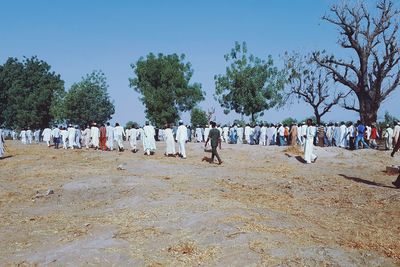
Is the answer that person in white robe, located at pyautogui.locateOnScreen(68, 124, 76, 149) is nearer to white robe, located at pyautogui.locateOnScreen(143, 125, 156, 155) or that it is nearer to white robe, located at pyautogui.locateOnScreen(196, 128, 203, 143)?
white robe, located at pyautogui.locateOnScreen(143, 125, 156, 155)

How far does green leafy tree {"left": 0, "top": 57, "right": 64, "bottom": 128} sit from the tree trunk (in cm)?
3486

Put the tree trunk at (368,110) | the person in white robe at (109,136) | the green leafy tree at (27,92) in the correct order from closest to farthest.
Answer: the person in white robe at (109,136) → the tree trunk at (368,110) → the green leafy tree at (27,92)

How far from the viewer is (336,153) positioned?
20.6 meters

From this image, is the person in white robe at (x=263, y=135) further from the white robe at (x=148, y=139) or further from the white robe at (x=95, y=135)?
the white robe at (x=95, y=135)

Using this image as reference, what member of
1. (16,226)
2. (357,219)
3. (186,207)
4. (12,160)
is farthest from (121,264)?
(12,160)

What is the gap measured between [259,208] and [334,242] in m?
2.43

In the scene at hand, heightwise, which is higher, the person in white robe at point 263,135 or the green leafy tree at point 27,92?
the green leafy tree at point 27,92

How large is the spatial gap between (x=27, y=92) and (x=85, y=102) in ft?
44.0

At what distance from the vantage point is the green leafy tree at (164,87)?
4244cm

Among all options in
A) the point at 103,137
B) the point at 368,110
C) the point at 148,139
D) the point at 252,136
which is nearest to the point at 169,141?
the point at 148,139

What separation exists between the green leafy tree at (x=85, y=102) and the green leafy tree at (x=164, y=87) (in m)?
6.62

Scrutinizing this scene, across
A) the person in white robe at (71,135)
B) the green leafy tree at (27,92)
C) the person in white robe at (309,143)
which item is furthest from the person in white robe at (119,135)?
the green leafy tree at (27,92)

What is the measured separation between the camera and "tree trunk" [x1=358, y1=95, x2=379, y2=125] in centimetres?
2935

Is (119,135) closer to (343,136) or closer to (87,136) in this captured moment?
(87,136)
